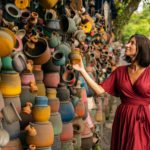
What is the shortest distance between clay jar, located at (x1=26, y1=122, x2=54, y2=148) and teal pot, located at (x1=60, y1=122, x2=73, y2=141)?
2.18ft

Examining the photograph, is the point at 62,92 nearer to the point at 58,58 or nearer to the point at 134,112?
the point at 58,58

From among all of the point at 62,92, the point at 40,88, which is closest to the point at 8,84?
the point at 40,88

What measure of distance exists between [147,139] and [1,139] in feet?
4.33

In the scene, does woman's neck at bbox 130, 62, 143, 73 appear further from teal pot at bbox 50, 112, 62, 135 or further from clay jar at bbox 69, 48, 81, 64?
teal pot at bbox 50, 112, 62, 135

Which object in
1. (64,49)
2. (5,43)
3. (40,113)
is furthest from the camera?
(64,49)

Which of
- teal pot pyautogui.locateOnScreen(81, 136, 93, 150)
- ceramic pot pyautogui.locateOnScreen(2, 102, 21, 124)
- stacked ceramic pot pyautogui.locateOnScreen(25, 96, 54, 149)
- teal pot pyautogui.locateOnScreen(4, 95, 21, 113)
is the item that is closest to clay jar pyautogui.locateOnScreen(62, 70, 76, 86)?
stacked ceramic pot pyautogui.locateOnScreen(25, 96, 54, 149)

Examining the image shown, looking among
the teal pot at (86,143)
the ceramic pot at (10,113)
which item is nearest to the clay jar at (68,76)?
the teal pot at (86,143)

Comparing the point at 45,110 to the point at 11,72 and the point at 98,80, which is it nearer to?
the point at 11,72

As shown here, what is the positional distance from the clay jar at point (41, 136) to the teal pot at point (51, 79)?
510 millimetres

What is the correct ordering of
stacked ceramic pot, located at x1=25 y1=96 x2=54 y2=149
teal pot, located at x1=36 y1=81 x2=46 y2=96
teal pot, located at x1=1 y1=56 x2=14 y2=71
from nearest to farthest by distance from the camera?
1. teal pot, located at x1=1 y1=56 x2=14 y2=71
2. stacked ceramic pot, located at x1=25 y1=96 x2=54 y2=149
3. teal pot, located at x1=36 y1=81 x2=46 y2=96

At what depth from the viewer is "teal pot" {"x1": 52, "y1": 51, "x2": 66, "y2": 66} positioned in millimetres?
3611

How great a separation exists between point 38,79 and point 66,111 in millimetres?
483

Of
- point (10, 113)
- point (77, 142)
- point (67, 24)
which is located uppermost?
point (67, 24)

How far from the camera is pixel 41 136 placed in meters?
3.24
